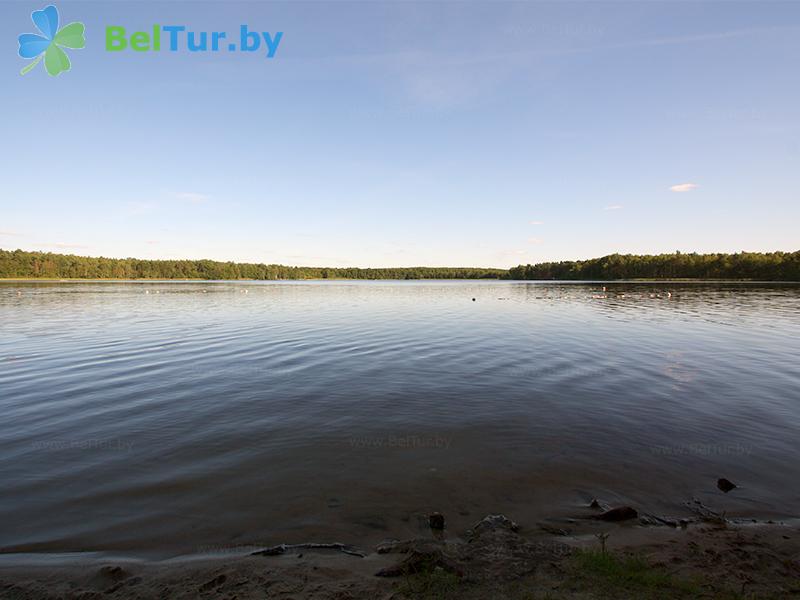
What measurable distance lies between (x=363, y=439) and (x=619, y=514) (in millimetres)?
6422

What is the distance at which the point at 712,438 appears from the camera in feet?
36.9

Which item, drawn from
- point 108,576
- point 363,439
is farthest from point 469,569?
point 363,439

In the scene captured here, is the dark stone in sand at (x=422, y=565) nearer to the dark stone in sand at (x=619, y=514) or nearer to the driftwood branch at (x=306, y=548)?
the driftwood branch at (x=306, y=548)

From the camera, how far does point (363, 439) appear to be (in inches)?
442

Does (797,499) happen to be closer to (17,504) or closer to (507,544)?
(507,544)

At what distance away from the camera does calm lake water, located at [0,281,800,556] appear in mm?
7602

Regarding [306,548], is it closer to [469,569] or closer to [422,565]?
[422,565]

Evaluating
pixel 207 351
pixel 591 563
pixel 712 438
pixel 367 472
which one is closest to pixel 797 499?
pixel 712 438

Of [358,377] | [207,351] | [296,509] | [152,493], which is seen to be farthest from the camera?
[207,351]

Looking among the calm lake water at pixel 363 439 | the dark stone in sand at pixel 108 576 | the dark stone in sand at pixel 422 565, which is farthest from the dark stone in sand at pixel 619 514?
the dark stone in sand at pixel 108 576

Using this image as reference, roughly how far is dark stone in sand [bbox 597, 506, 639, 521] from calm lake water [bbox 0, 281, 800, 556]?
58cm

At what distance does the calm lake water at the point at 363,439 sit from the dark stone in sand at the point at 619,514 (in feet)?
1.91

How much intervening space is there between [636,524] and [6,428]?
55.2 feet

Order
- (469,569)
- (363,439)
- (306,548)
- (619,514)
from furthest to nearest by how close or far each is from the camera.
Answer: (363,439)
(619,514)
(306,548)
(469,569)
